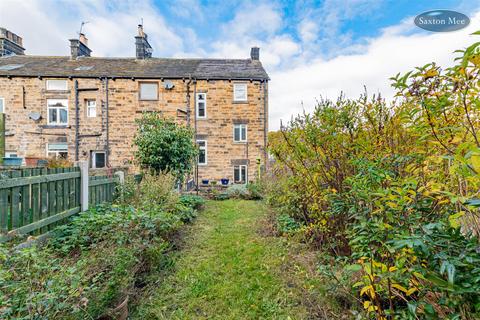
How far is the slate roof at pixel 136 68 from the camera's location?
14.0 meters

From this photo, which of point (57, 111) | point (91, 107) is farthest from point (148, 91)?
point (57, 111)

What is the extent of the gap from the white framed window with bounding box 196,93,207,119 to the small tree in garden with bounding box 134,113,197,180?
18.4 feet

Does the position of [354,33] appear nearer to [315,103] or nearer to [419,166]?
[315,103]

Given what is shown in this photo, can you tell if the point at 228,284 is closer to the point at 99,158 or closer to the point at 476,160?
the point at 476,160

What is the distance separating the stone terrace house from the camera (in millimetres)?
13891

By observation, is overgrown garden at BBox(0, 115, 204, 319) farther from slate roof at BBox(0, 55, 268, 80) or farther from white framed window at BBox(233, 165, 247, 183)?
slate roof at BBox(0, 55, 268, 80)

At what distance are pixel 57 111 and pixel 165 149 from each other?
10276 mm

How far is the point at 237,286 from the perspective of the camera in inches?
117

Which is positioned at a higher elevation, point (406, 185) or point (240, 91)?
point (240, 91)

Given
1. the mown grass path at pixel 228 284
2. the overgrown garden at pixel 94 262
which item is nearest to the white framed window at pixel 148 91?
the overgrown garden at pixel 94 262

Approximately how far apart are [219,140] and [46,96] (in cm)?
1026

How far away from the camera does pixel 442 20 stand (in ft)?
7.25

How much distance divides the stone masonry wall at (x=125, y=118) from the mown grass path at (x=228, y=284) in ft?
32.2

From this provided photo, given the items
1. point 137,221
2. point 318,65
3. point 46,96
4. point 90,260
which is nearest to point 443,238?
point 90,260
